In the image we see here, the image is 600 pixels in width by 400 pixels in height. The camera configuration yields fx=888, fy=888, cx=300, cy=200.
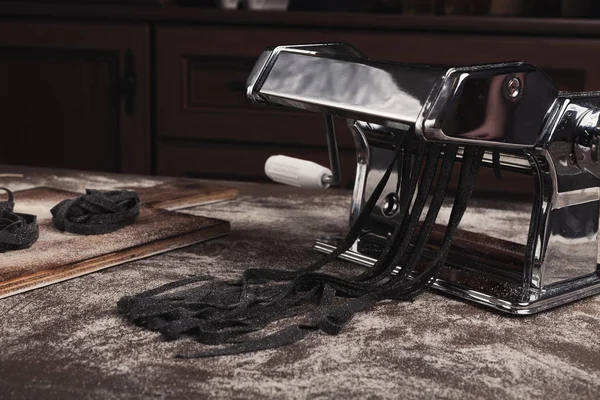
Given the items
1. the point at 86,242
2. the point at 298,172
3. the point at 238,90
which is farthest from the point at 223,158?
the point at 86,242

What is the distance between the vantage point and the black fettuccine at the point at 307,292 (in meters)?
0.71

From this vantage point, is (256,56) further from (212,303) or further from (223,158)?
(212,303)

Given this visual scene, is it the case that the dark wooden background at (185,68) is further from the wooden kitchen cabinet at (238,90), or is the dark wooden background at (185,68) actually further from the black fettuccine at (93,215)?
the black fettuccine at (93,215)

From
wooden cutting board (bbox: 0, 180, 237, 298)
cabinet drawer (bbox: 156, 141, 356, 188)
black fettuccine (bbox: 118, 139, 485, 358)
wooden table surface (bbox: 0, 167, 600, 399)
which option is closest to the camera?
wooden table surface (bbox: 0, 167, 600, 399)

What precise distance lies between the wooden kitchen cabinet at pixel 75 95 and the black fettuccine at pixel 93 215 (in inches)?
48.5

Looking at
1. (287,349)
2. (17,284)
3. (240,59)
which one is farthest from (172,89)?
(287,349)

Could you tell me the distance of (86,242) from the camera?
3.12 ft

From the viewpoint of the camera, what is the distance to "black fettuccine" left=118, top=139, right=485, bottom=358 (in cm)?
71

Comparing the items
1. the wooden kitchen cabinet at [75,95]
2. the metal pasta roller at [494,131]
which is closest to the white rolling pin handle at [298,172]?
the metal pasta roller at [494,131]

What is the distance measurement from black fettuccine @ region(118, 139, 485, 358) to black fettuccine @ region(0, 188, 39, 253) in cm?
19

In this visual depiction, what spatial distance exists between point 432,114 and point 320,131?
56.8 inches

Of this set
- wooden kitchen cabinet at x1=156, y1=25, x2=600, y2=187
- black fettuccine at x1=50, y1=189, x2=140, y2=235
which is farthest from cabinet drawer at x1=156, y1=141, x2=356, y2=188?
black fettuccine at x1=50, y1=189, x2=140, y2=235

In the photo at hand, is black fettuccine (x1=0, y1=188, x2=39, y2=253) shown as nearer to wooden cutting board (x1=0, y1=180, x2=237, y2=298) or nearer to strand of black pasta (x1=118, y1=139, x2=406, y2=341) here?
wooden cutting board (x1=0, y1=180, x2=237, y2=298)

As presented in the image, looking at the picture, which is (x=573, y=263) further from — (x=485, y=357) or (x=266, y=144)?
(x=266, y=144)
